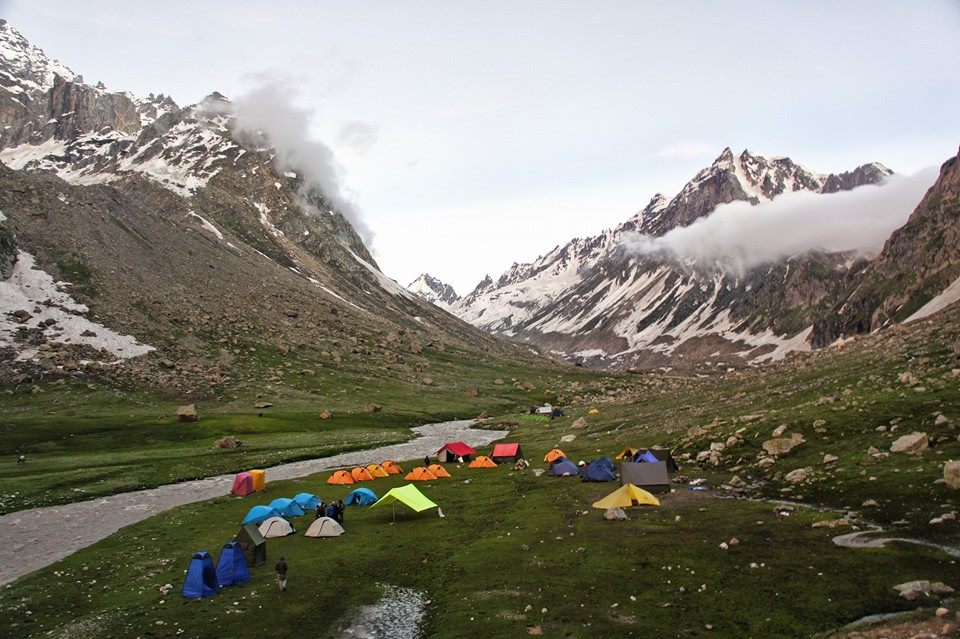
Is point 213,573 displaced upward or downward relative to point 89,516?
upward

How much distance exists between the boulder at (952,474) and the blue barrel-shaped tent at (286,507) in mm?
41893

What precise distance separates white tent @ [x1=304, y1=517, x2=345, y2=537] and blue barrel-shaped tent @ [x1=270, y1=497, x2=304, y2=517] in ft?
17.2

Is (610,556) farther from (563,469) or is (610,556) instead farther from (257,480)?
(257,480)

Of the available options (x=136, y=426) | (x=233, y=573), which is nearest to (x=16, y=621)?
(x=233, y=573)

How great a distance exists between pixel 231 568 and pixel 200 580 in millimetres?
1864

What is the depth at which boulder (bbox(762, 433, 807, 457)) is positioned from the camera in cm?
4375

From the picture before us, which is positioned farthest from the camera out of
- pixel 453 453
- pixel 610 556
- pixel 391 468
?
pixel 453 453

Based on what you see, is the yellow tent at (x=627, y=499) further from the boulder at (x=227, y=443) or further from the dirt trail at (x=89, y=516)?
the boulder at (x=227, y=443)

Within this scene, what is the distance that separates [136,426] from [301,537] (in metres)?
65.9

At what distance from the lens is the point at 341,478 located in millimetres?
62375

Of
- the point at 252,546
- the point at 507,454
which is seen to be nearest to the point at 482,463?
the point at 507,454

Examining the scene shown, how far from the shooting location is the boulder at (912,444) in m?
36.0

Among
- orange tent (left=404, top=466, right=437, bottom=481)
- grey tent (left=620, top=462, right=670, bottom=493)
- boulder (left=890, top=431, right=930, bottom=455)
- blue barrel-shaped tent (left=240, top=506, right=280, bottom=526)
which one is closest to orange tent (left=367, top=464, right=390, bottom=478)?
orange tent (left=404, top=466, right=437, bottom=481)

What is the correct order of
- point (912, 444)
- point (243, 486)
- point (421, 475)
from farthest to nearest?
point (421, 475)
point (243, 486)
point (912, 444)
